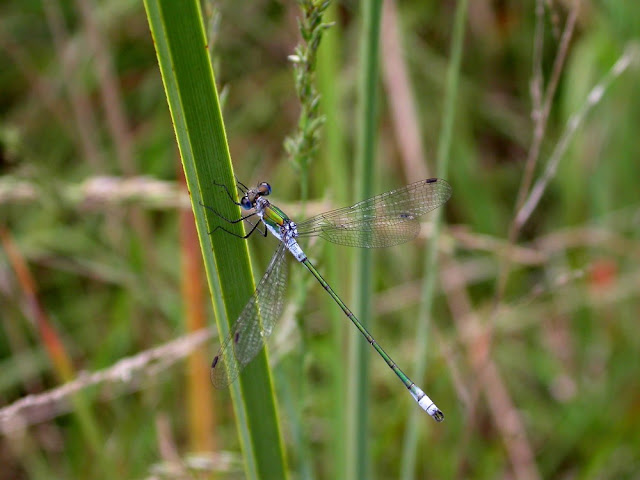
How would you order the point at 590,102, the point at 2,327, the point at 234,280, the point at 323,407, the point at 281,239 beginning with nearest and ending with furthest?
the point at 234,280 → the point at 590,102 → the point at 281,239 → the point at 323,407 → the point at 2,327

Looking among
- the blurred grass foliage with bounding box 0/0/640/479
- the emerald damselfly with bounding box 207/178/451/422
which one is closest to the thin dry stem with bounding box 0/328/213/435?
the blurred grass foliage with bounding box 0/0/640/479

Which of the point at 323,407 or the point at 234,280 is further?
the point at 323,407

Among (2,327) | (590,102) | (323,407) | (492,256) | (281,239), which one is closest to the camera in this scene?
(590,102)

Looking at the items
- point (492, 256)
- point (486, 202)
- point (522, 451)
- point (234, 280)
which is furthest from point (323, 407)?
point (234, 280)

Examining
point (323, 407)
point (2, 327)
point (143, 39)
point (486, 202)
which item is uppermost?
point (143, 39)

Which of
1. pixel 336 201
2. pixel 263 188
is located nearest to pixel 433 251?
pixel 336 201

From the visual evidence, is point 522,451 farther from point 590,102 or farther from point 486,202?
point 590,102

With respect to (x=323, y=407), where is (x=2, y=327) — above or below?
above

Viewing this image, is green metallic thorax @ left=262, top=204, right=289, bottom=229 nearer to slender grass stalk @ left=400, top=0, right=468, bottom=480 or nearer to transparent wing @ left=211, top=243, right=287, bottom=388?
slender grass stalk @ left=400, top=0, right=468, bottom=480
